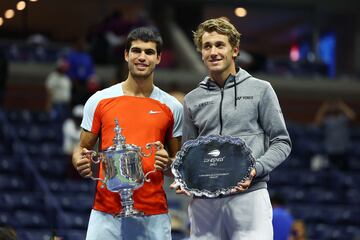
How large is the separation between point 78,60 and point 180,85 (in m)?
3.60

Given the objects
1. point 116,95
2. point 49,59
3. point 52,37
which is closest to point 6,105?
point 49,59

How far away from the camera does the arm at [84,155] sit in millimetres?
5402

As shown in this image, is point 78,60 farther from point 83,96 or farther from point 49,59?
point 49,59

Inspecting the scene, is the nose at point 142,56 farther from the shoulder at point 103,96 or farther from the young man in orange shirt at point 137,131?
the shoulder at point 103,96

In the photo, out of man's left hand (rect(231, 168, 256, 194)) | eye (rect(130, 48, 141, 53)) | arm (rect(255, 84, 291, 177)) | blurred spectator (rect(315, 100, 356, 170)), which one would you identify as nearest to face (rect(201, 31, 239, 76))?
arm (rect(255, 84, 291, 177))

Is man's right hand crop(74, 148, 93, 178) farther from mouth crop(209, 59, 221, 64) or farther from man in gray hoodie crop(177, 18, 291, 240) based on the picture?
mouth crop(209, 59, 221, 64)

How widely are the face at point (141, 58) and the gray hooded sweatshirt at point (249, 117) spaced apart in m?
0.35

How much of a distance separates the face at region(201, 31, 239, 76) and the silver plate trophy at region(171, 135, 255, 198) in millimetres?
424

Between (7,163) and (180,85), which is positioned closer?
(7,163)

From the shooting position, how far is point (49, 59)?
19031mm

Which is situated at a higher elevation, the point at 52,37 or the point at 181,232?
the point at 52,37

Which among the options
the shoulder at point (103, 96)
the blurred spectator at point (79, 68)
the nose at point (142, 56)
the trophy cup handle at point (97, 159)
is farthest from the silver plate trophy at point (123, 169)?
the blurred spectator at point (79, 68)

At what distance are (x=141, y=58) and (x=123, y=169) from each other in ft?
2.24

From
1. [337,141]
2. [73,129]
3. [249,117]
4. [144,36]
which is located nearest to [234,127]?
[249,117]
